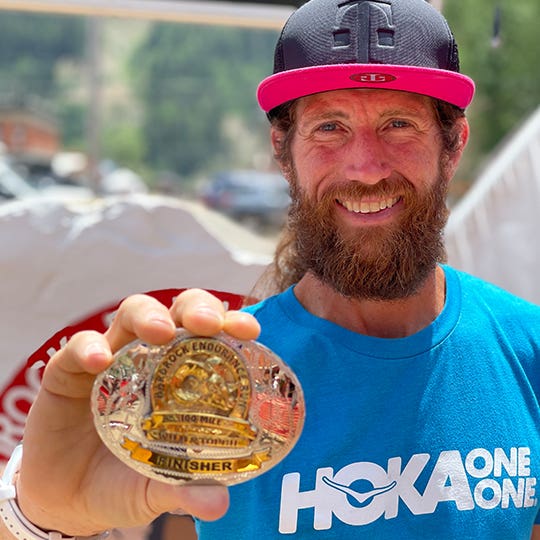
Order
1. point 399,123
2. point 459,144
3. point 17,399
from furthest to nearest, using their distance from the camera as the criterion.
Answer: point 17,399 < point 459,144 < point 399,123

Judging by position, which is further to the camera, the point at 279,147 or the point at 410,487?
the point at 279,147

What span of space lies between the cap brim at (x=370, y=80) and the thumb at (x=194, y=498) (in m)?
0.67

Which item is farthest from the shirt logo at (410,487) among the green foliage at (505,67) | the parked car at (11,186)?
the green foliage at (505,67)

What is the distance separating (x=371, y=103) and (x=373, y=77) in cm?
7

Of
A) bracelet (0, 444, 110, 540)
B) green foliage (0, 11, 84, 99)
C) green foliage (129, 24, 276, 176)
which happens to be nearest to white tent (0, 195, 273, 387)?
bracelet (0, 444, 110, 540)

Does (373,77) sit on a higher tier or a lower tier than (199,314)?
higher

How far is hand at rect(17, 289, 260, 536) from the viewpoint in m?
1.12

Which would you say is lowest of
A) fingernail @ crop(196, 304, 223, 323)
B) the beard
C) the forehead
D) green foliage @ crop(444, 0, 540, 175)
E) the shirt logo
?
green foliage @ crop(444, 0, 540, 175)

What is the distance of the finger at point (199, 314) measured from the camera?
1.09 m

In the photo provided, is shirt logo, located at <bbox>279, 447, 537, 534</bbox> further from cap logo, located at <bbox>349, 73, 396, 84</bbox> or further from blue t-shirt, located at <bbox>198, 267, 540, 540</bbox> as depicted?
cap logo, located at <bbox>349, 73, 396, 84</bbox>

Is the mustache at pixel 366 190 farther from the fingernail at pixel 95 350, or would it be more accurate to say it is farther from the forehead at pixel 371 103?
the fingernail at pixel 95 350

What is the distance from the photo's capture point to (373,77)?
1.49 metres

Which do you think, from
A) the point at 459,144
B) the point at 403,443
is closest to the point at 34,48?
the point at 459,144

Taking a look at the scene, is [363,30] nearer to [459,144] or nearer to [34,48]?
[459,144]
